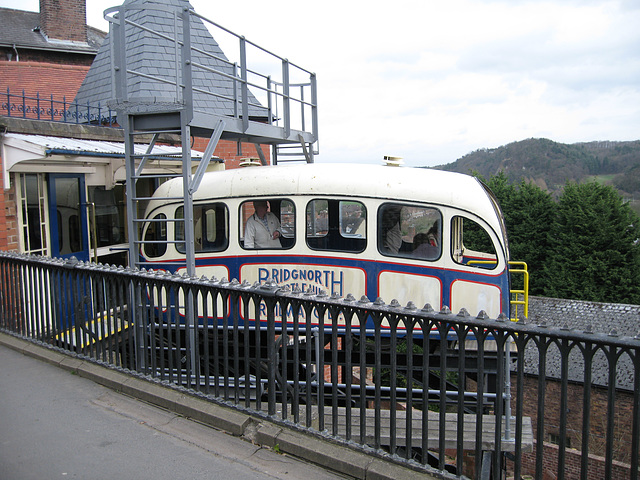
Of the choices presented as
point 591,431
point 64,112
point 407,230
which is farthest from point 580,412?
point 64,112

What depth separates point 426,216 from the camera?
7.18 meters

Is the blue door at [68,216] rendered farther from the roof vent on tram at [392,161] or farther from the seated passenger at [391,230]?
the seated passenger at [391,230]

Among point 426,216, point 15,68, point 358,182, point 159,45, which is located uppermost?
point 15,68

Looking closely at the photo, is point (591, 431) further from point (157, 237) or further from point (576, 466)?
point (157, 237)

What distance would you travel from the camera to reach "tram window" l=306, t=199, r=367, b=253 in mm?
7316

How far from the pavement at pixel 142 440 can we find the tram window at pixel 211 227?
274 cm

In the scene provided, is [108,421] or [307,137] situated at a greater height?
[307,137]

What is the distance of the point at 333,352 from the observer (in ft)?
13.3

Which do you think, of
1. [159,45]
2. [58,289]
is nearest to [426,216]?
[58,289]

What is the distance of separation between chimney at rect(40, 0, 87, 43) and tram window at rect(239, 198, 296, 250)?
32884mm

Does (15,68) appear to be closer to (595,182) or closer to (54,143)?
(54,143)

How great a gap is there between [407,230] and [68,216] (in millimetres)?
5760

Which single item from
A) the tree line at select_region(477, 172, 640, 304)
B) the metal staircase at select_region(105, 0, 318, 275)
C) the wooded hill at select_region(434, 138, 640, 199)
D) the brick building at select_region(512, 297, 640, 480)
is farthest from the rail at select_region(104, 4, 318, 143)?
the wooded hill at select_region(434, 138, 640, 199)

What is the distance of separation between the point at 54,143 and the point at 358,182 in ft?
15.6
